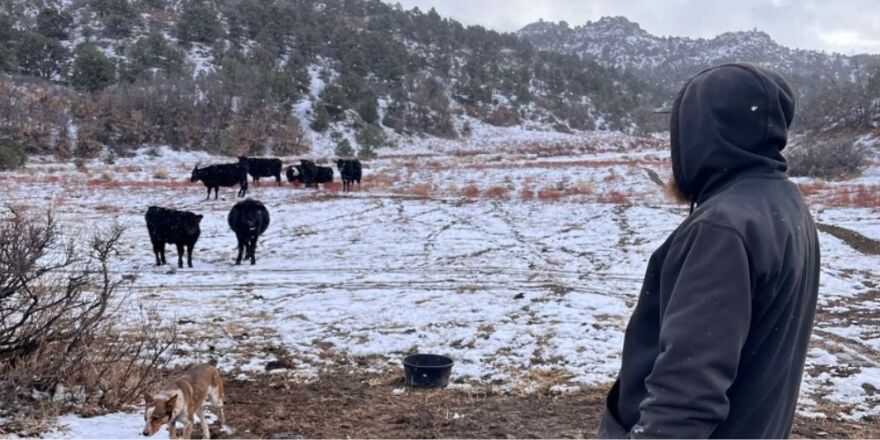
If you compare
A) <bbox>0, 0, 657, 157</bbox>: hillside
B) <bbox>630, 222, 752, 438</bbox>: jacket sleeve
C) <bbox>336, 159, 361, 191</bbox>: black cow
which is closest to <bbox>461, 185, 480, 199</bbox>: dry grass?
<bbox>336, 159, 361, 191</bbox>: black cow

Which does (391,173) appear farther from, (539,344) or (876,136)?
(876,136)

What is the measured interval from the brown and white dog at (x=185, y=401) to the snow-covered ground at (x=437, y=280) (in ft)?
2.11

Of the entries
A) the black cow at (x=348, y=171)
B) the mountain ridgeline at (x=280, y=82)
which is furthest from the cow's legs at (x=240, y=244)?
the mountain ridgeline at (x=280, y=82)

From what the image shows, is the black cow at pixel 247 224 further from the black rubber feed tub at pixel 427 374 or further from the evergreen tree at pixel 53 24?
the evergreen tree at pixel 53 24

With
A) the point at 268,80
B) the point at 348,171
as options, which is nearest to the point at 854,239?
the point at 348,171

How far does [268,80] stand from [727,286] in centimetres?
4812

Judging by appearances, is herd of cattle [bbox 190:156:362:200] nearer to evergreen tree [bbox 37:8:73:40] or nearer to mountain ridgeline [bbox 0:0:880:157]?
mountain ridgeline [bbox 0:0:880:157]

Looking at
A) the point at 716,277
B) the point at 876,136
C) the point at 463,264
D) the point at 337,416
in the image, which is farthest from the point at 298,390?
the point at 876,136

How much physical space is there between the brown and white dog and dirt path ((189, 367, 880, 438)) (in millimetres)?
327

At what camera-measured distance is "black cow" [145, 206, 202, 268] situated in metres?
11.9

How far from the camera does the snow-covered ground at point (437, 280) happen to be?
6.97 meters

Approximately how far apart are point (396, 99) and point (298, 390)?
50.0 m

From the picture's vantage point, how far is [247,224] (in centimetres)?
1234

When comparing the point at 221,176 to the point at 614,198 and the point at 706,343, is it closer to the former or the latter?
the point at 614,198
